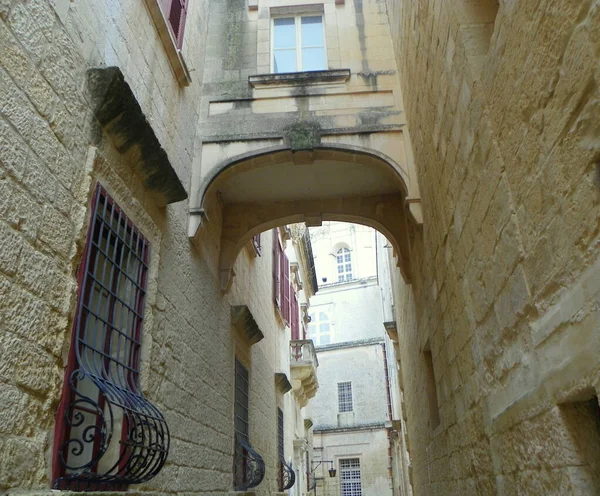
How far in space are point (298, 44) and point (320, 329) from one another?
2631cm

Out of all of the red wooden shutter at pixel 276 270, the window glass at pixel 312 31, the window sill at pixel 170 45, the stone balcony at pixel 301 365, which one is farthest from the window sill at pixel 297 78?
the stone balcony at pixel 301 365

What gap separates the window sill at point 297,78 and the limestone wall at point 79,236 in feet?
2.58

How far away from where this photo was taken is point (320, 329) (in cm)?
3238

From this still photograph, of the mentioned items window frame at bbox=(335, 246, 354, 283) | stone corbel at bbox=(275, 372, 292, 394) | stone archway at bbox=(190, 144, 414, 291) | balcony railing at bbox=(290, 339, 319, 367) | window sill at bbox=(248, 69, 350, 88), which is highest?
window frame at bbox=(335, 246, 354, 283)

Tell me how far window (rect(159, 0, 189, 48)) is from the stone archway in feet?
4.76

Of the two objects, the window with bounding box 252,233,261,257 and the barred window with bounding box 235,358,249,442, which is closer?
the barred window with bounding box 235,358,249,442

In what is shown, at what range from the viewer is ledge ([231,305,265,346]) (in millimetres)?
7000

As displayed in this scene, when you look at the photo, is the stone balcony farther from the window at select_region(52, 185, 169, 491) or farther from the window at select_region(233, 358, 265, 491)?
the window at select_region(52, 185, 169, 491)

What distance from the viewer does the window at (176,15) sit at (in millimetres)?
5422

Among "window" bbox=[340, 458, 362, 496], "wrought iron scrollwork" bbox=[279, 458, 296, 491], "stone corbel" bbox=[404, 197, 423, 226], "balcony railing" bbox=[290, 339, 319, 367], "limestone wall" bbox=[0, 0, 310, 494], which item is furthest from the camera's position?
"window" bbox=[340, 458, 362, 496]

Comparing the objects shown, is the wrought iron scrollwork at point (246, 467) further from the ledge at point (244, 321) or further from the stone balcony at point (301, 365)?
the stone balcony at point (301, 365)

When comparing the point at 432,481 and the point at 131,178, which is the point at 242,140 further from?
the point at 432,481

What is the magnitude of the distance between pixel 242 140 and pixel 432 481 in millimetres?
4616

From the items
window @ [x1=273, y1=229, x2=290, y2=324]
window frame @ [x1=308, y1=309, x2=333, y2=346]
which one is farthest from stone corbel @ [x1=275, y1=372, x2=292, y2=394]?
window frame @ [x1=308, y1=309, x2=333, y2=346]
